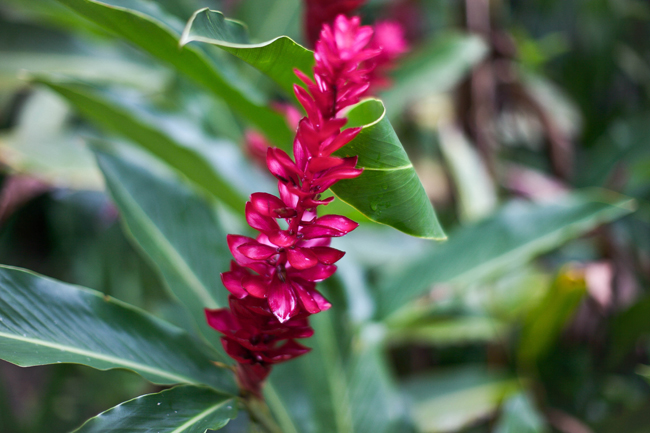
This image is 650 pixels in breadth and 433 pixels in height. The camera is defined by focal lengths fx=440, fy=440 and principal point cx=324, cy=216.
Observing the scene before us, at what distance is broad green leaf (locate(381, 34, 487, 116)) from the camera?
36.1 inches

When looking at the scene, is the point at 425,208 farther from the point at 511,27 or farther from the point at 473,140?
the point at 511,27

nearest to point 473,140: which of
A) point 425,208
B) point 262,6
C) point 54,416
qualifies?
point 262,6

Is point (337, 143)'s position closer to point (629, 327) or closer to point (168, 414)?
point (168, 414)

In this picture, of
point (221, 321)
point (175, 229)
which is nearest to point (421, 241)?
point (175, 229)

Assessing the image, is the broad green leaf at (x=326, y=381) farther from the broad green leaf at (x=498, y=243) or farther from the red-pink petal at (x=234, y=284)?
the red-pink petal at (x=234, y=284)

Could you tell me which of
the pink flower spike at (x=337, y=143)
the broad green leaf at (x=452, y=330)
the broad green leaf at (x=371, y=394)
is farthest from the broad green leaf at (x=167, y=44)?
the broad green leaf at (x=452, y=330)

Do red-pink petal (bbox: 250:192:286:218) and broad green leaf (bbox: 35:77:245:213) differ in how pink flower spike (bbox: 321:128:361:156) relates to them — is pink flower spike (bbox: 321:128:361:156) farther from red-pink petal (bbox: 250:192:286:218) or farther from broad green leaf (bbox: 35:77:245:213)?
broad green leaf (bbox: 35:77:245:213)

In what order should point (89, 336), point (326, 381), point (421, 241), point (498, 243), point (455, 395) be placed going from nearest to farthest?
point (89, 336)
point (326, 381)
point (498, 243)
point (455, 395)
point (421, 241)

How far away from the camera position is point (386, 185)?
1.03ft

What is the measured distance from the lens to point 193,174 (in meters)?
0.57

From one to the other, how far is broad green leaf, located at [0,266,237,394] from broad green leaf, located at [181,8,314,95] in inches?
9.9

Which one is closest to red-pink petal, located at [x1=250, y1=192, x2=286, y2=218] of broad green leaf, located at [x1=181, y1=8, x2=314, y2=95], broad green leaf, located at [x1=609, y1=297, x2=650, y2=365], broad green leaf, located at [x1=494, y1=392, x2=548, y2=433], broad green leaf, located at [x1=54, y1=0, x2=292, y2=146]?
broad green leaf, located at [x1=181, y1=8, x2=314, y2=95]

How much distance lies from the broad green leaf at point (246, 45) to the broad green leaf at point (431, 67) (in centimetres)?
53

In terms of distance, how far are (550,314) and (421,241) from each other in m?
0.34
